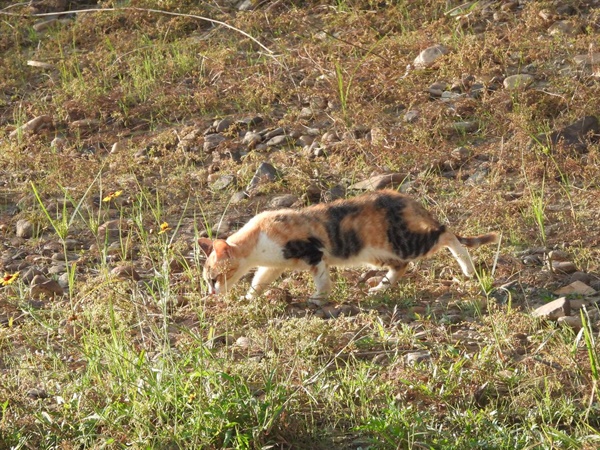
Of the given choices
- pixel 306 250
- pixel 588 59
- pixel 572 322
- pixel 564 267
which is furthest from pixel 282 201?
pixel 588 59

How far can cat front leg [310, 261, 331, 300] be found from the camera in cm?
670

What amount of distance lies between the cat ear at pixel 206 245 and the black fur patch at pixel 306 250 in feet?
1.68

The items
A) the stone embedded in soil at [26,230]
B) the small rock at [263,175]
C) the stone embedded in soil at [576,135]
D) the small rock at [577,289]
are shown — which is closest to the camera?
the small rock at [577,289]

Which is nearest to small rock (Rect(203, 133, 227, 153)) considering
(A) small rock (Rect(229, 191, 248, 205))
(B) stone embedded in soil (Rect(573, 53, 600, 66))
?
(A) small rock (Rect(229, 191, 248, 205))

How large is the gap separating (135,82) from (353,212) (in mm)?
4168

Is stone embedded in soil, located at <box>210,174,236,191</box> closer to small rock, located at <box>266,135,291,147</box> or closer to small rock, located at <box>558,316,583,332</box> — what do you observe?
small rock, located at <box>266,135,291,147</box>

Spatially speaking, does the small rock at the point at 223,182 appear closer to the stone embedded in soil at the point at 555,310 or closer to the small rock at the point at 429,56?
the small rock at the point at 429,56

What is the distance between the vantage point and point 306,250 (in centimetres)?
684

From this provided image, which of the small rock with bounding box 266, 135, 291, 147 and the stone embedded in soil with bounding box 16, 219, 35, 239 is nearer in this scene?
the stone embedded in soil with bounding box 16, 219, 35, 239

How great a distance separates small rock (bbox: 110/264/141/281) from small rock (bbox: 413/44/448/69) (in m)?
3.96

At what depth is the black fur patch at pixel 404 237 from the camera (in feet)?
22.6

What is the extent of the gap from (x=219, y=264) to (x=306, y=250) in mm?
603

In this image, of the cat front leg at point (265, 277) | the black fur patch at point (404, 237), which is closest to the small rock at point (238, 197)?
the cat front leg at point (265, 277)

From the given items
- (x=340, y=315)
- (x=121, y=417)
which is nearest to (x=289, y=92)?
(x=340, y=315)
